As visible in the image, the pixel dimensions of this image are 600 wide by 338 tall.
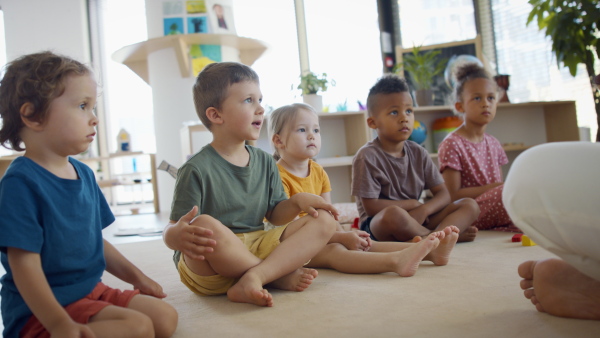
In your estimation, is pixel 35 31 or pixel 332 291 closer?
pixel 332 291

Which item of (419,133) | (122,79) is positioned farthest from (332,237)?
(122,79)

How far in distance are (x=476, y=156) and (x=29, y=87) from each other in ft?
5.79

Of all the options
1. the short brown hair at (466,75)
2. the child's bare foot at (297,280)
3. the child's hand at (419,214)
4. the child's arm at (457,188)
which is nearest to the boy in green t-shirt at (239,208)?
the child's bare foot at (297,280)

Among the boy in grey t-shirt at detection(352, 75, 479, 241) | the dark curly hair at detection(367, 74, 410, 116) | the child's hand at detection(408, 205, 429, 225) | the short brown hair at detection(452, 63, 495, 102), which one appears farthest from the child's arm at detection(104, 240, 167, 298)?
the short brown hair at detection(452, 63, 495, 102)

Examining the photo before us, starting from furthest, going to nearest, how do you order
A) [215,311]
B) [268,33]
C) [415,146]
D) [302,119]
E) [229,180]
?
[268,33]
[415,146]
[302,119]
[229,180]
[215,311]

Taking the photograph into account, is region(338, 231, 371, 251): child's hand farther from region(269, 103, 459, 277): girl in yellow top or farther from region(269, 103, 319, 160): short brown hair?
region(269, 103, 319, 160): short brown hair

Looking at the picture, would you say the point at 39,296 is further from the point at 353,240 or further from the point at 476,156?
the point at 476,156

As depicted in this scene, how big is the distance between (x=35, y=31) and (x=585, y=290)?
21.3ft

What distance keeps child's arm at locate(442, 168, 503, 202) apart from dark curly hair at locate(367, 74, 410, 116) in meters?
0.45

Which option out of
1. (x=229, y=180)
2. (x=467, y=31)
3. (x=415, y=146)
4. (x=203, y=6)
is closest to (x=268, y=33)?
(x=203, y=6)

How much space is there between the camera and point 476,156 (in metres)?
2.15

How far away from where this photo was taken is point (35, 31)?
598 cm

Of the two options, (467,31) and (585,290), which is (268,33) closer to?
(467,31)

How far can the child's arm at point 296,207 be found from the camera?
1194mm
